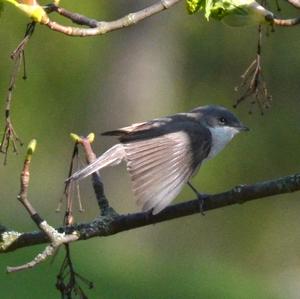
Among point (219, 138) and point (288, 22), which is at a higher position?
point (288, 22)

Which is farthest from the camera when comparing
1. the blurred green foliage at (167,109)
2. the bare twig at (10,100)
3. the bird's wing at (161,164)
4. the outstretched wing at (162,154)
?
the blurred green foliage at (167,109)

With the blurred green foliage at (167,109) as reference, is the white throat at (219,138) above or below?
above

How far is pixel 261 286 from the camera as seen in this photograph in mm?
11555

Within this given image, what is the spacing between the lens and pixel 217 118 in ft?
18.2

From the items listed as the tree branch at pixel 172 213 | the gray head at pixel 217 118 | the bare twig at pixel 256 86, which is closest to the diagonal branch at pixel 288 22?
the bare twig at pixel 256 86

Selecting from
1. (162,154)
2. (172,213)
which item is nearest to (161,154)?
(162,154)

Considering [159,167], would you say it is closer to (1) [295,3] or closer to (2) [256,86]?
(2) [256,86]

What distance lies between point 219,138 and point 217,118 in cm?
47

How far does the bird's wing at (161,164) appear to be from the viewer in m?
3.34

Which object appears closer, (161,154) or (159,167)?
(159,167)

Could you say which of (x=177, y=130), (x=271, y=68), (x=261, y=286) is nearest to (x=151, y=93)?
(x=271, y=68)

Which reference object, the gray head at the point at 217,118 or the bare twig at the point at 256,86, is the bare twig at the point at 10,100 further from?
the gray head at the point at 217,118

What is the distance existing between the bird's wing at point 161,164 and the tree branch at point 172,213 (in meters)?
0.04

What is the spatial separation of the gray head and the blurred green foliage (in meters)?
7.67
